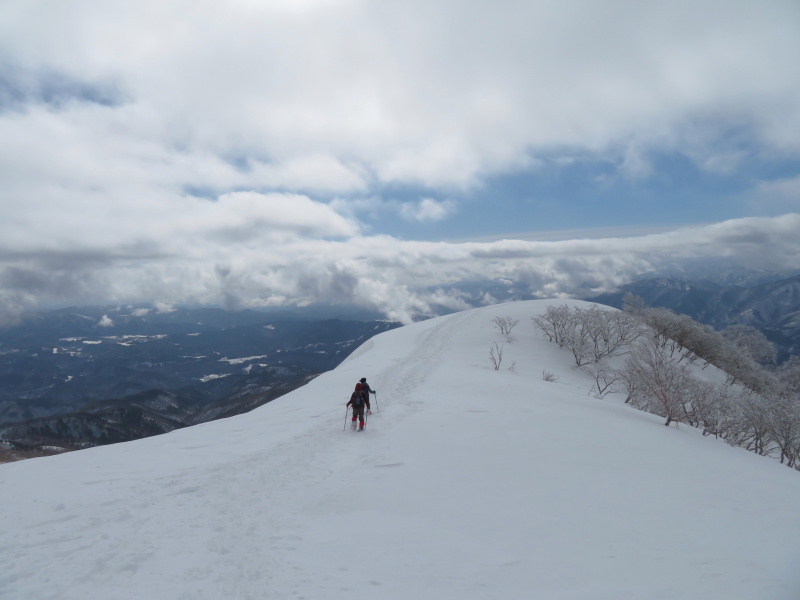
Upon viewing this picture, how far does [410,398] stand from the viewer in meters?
20.3

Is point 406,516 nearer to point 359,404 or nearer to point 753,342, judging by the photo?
point 359,404

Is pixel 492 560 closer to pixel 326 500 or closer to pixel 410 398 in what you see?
pixel 326 500

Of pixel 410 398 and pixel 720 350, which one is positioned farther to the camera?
pixel 720 350

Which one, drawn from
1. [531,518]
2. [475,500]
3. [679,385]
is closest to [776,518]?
[531,518]

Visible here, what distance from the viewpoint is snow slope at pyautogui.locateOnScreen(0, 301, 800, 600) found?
6.34 m

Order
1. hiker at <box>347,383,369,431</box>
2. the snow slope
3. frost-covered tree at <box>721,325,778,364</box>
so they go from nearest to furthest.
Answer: the snow slope → hiker at <box>347,383,369,431</box> → frost-covered tree at <box>721,325,778,364</box>

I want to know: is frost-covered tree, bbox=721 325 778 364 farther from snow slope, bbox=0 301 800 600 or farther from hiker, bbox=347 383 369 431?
hiker, bbox=347 383 369 431

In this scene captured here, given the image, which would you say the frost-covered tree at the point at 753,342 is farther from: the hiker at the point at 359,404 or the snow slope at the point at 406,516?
the hiker at the point at 359,404

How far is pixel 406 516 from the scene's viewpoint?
8773mm

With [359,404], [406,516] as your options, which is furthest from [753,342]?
[406,516]

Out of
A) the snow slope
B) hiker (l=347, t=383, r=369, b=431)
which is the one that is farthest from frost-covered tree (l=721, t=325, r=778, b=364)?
hiker (l=347, t=383, r=369, b=431)

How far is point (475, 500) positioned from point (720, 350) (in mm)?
51723

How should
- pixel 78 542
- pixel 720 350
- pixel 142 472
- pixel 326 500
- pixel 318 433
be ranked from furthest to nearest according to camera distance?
1. pixel 720 350
2. pixel 318 433
3. pixel 142 472
4. pixel 326 500
5. pixel 78 542

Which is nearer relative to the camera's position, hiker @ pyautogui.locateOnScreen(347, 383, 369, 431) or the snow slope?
the snow slope
